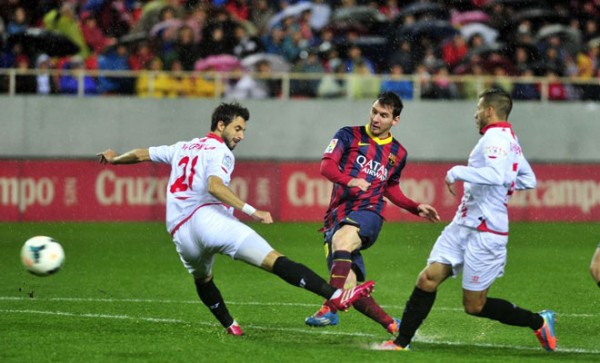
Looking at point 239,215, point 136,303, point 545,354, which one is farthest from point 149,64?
point 545,354

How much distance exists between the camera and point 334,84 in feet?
69.2

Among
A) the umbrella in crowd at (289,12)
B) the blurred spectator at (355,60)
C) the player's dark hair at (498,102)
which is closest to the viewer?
the player's dark hair at (498,102)

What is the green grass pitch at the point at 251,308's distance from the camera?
26.3 ft

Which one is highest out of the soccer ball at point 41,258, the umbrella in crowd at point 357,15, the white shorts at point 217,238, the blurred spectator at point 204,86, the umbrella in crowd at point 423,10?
the umbrella in crowd at point 423,10

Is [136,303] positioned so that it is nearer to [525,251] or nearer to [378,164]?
[378,164]

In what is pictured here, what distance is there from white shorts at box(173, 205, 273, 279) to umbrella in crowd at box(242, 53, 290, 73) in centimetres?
1239

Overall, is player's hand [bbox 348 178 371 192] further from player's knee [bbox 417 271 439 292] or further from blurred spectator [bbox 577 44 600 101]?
blurred spectator [bbox 577 44 600 101]

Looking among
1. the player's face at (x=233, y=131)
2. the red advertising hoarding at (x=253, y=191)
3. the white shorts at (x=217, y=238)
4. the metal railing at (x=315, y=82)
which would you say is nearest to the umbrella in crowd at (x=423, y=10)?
the metal railing at (x=315, y=82)

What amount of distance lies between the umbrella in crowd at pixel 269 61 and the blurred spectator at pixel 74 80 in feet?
8.94

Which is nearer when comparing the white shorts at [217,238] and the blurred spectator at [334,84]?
the white shorts at [217,238]

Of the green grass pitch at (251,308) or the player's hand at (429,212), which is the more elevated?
the player's hand at (429,212)

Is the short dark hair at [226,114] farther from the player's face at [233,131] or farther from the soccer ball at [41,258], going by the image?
the soccer ball at [41,258]

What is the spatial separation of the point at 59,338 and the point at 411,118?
45.1ft

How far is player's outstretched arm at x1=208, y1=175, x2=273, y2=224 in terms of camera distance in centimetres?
797
